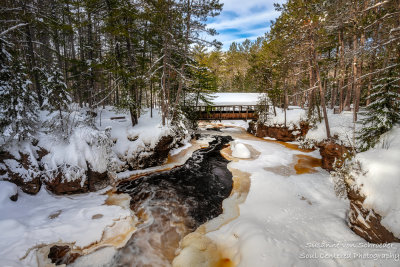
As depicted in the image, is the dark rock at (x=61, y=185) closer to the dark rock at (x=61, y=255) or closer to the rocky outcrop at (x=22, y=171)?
the rocky outcrop at (x=22, y=171)

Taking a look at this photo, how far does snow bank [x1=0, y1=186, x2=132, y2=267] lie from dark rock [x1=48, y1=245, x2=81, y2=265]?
212 millimetres

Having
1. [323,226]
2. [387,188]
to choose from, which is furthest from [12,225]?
[387,188]

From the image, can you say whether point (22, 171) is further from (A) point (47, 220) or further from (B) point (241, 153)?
(B) point (241, 153)

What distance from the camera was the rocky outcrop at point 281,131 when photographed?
16.2m

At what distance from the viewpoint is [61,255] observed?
473cm

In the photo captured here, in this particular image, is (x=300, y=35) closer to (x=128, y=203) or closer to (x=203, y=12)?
(x=203, y=12)

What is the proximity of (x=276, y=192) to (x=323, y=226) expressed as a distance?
2.55m

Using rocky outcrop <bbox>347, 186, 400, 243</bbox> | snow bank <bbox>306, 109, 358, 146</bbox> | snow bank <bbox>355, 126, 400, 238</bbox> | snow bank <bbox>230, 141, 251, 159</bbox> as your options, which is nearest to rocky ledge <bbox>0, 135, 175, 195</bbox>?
snow bank <bbox>230, 141, 251, 159</bbox>

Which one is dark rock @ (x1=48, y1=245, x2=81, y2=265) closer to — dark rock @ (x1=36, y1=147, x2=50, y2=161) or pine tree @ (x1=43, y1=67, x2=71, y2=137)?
dark rock @ (x1=36, y1=147, x2=50, y2=161)

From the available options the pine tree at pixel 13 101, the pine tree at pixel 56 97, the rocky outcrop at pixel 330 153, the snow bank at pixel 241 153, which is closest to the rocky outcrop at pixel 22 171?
the pine tree at pixel 13 101

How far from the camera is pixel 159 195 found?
801 cm

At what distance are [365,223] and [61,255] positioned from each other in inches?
342

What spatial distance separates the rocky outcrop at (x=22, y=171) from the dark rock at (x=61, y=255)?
3.78 metres

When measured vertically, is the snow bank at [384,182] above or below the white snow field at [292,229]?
above
